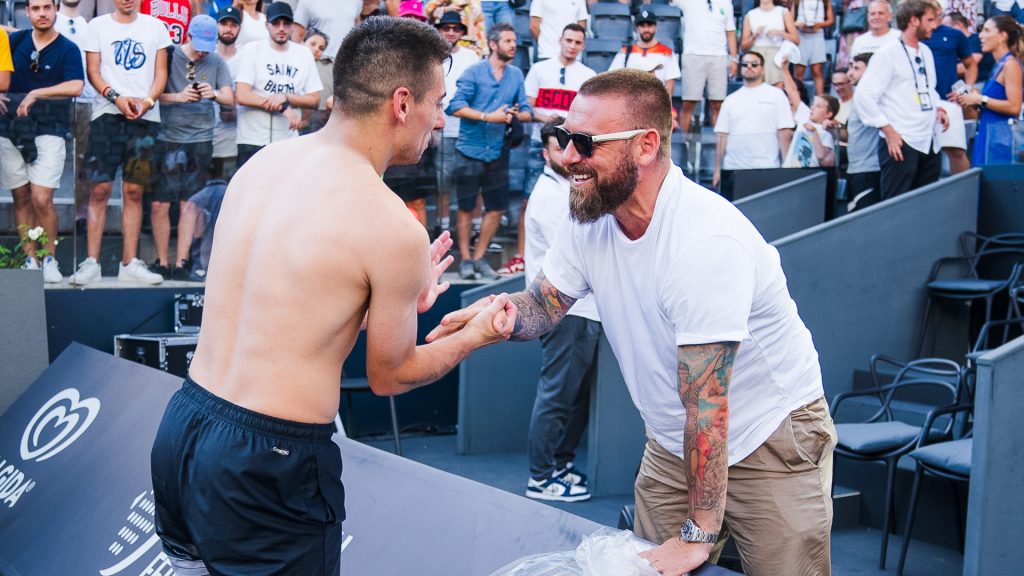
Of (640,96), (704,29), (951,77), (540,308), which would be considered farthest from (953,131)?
(640,96)

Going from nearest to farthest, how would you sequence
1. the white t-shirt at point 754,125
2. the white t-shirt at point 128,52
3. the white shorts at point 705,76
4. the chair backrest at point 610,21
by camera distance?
the white t-shirt at point 128,52, the white t-shirt at point 754,125, the white shorts at point 705,76, the chair backrest at point 610,21

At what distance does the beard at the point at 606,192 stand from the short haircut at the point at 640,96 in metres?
0.12

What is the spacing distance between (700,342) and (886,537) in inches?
122

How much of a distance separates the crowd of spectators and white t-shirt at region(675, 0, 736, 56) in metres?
0.03

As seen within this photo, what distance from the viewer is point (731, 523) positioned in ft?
10.2

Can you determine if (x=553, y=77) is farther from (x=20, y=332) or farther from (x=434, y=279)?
(x=434, y=279)

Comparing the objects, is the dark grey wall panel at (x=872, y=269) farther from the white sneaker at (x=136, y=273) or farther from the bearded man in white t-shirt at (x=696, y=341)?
the white sneaker at (x=136, y=273)

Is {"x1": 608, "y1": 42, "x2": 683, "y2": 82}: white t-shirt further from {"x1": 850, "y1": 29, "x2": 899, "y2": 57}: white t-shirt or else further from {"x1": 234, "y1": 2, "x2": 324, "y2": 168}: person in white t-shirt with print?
{"x1": 234, "y1": 2, "x2": 324, "y2": 168}: person in white t-shirt with print

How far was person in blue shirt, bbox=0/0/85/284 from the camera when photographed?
698 centimetres

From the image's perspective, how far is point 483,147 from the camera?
841 cm

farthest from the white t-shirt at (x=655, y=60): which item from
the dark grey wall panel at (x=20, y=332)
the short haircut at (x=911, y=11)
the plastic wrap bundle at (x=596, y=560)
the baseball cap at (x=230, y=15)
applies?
the plastic wrap bundle at (x=596, y=560)

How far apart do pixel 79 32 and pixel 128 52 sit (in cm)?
50

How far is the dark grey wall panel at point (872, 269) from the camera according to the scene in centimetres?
707

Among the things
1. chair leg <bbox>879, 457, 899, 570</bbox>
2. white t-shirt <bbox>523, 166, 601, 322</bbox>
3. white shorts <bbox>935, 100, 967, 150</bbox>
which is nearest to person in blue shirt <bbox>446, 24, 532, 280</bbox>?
white t-shirt <bbox>523, 166, 601, 322</bbox>
